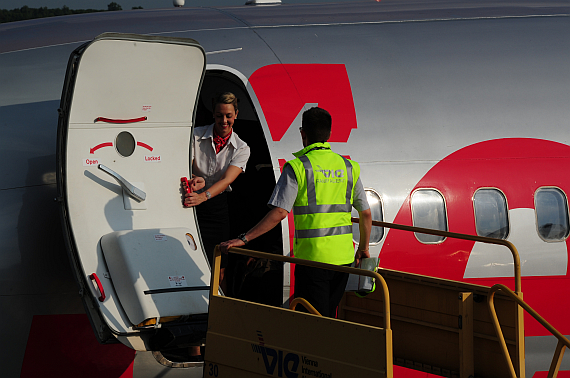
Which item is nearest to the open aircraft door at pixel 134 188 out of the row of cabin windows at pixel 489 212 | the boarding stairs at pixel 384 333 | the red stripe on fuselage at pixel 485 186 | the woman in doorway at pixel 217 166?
the woman in doorway at pixel 217 166

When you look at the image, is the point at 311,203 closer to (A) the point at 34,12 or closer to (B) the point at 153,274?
(B) the point at 153,274

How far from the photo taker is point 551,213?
19.1 feet

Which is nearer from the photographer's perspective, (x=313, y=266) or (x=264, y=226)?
(x=313, y=266)

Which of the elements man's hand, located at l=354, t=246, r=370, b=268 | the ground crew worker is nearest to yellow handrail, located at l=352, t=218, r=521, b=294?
man's hand, located at l=354, t=246, r=370, b=268

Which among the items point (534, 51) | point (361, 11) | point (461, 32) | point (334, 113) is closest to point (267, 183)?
point (334, 113)

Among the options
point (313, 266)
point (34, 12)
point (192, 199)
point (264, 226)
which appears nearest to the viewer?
point (313, 266)

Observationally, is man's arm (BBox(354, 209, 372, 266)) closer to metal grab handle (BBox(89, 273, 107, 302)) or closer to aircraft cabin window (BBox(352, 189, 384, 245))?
aircraft cabin window (BBox(352, 189, 384, 245))

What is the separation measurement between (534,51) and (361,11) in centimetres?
205

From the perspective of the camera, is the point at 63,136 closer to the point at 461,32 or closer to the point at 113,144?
the point at 113,144

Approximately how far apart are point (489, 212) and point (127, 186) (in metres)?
3.44

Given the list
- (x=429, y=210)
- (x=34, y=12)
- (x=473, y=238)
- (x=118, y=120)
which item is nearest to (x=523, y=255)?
(x=429, y=210)

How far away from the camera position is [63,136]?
4586 mm

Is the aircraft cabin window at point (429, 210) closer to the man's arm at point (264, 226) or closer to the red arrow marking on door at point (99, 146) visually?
the man's arm at point (264, 226)

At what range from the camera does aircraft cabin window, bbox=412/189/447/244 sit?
567cm
